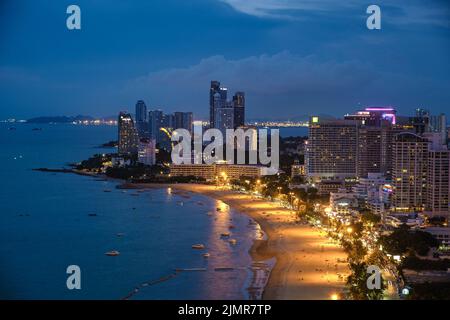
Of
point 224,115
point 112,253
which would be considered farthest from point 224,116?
point 112,253

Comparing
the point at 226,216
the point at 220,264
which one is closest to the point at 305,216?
the point at 226,216

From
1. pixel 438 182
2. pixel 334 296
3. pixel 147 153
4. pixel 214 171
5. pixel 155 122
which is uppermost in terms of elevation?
pixel 155 122

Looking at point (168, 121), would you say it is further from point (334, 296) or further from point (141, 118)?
point (334, 296)

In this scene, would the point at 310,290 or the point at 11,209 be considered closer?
the point at 310,290

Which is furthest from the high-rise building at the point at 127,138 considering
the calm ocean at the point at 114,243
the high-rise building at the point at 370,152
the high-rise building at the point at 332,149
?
the high-rise building at the point at 370,152

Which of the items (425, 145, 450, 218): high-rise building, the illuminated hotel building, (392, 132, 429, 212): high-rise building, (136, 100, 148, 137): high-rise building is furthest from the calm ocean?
(136, 100, 148, 137): high-rise building
